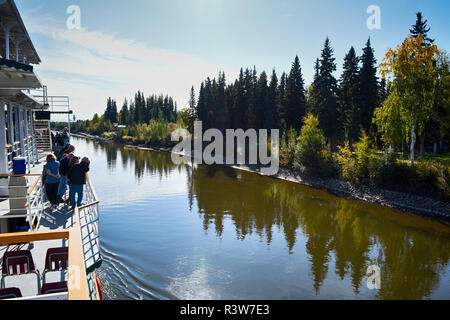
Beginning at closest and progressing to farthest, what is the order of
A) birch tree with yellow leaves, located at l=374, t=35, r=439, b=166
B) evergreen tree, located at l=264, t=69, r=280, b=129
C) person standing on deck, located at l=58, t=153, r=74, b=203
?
person standing on deck, located at l=58, t=153, r=74, b=203 → birch tree with yellow leaves, located at l=374, t=35, r=439, b=166 → evergreen tree, located at l=264, t=69, r=280, b=129

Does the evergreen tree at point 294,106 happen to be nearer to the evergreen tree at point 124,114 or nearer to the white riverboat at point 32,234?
the white riverboat at point 32,234

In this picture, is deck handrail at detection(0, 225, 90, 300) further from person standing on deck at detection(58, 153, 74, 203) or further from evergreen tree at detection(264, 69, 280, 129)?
evergreen tree at detection(264, 69, 280, 129)

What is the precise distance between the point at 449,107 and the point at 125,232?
1180 inches

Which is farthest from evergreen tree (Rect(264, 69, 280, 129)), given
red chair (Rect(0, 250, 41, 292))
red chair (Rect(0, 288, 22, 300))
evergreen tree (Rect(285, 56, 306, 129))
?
red chair (Rect(0, 288, 22, 300))

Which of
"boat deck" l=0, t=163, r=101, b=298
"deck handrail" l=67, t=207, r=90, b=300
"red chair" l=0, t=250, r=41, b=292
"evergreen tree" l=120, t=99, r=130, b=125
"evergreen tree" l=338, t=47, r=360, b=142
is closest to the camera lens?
"deck handrail" l=67, t=207, r=90, b=300

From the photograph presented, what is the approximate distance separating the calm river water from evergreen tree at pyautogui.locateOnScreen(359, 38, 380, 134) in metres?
15.1

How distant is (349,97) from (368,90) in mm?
2205

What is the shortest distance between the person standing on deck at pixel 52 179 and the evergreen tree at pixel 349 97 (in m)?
31.1

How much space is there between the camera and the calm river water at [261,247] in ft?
32.3

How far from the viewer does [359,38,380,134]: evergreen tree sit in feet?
112

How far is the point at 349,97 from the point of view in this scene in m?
35.9

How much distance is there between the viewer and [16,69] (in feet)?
19.9

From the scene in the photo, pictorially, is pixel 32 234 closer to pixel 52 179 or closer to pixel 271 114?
pixel 52 179

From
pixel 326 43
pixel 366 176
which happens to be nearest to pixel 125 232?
pixel 366 176
